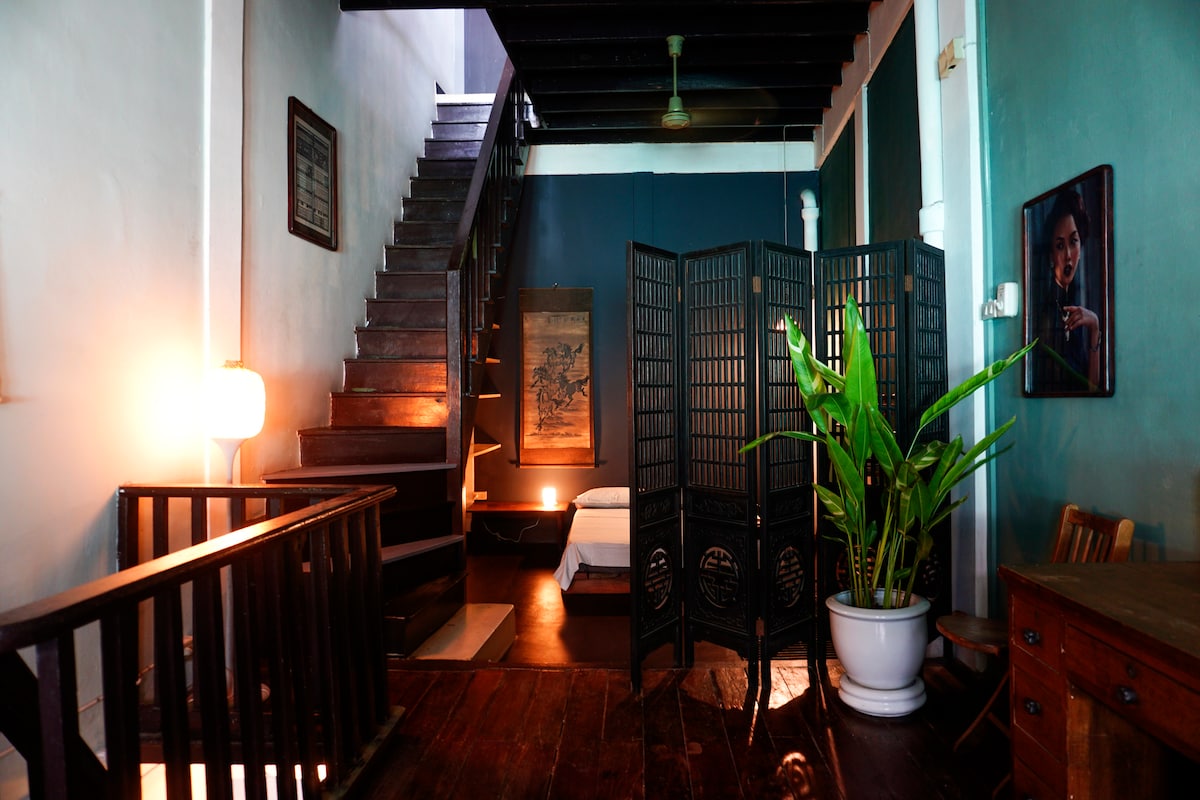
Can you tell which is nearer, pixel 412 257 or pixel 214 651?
pixel 214 651

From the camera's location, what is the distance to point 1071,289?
2297 millimetres

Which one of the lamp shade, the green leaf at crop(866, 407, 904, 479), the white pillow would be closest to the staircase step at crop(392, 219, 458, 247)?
the white pillow

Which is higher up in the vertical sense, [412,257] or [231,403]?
[412,257]

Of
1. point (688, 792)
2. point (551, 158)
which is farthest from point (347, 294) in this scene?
point (688, 792)

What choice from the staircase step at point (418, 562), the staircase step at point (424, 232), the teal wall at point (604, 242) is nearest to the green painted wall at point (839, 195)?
the teal wall at point (604, 242)

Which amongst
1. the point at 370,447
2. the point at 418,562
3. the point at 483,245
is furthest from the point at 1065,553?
the point at 483,245

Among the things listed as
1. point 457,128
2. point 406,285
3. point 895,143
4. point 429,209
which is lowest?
point 406,285

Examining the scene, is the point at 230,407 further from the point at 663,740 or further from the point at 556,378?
the point at 556,378

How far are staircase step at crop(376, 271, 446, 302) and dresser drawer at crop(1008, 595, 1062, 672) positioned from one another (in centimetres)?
414

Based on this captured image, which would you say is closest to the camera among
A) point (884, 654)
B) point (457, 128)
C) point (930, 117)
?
point (884, 654)

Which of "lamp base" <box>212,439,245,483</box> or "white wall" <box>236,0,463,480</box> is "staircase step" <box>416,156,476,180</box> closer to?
"white wall" <box>236,0,463,480</box>

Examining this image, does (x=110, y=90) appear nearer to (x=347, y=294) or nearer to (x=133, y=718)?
(x=347, y=294)

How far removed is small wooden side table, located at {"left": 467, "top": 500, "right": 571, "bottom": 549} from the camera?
5.79m

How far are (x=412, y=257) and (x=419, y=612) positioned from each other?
9.45 feet
